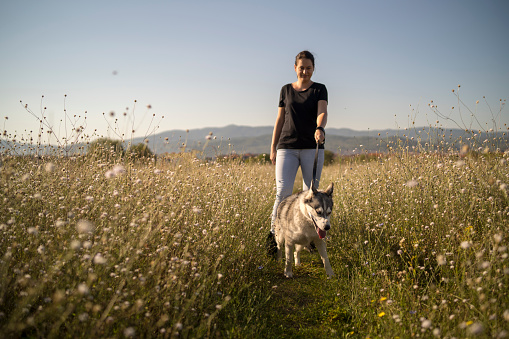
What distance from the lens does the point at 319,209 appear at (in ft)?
13.0

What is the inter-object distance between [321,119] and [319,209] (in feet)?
4.74

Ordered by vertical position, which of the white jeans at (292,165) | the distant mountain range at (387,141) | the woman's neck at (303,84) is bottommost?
the white jeans at (292,165)

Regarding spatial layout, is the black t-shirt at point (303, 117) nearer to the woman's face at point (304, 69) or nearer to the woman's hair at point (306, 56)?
the woman's face at point (304, 69)

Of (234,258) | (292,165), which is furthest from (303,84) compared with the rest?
(234,258)

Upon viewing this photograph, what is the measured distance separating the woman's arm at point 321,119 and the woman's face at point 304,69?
0.50 metres

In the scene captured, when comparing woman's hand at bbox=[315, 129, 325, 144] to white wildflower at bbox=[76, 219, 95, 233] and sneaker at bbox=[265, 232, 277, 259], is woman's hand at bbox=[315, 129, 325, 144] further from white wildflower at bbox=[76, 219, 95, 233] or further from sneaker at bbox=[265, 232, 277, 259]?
white wildflower at bbox=[76, 219, 95, 233]

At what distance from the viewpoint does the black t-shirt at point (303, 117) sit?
488 centimetres

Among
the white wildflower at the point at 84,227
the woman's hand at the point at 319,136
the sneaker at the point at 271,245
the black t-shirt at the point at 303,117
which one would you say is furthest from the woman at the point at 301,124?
the white wildflower at the point at 84,227

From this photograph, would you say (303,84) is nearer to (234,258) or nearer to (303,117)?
(303,117)

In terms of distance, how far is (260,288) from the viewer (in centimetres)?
390

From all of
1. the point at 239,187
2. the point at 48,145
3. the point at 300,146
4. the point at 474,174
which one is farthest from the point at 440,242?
the point at 48,145

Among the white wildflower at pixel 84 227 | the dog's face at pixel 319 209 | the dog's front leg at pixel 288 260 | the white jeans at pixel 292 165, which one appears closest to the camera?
the white wildflower at pixel 84 227

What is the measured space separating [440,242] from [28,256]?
4.63 meters

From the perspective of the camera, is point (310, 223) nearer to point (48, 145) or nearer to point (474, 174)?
point (474, 174)
